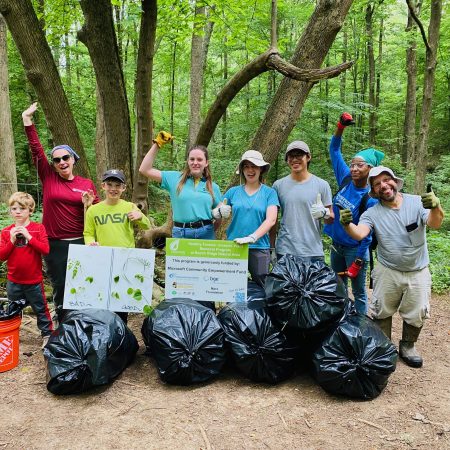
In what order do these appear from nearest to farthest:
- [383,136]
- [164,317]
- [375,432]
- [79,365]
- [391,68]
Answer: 1. [375,432]
2. [79,365]
3. [164,317]
4. [391,68]
5. [383,136]

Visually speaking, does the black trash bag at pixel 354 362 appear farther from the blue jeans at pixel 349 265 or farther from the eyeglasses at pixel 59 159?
the eyeglasses at pixel 59 159

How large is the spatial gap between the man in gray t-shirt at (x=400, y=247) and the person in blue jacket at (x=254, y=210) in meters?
0.67

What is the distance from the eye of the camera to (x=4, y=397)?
2.88m

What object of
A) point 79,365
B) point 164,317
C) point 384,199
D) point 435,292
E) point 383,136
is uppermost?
point 383,136

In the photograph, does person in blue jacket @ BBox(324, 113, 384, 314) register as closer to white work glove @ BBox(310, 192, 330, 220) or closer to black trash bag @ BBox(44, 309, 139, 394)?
white work glove @ BBox(310, 192, 330, 220)

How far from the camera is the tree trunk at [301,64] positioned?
4.04m

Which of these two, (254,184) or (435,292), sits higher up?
(254,184)

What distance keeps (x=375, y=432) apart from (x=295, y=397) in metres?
0.60

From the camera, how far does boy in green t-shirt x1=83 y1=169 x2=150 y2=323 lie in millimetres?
3445

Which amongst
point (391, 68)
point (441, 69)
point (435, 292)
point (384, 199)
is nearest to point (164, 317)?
point (384, 199)

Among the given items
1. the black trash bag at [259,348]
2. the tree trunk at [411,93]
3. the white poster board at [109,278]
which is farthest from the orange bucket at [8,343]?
the tree trunk at [411,93]

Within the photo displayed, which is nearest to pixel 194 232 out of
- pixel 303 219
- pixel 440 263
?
pixel 303 219

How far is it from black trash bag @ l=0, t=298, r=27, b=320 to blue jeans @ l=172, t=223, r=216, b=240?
146cm

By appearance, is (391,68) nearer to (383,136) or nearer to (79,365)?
(383,136)
